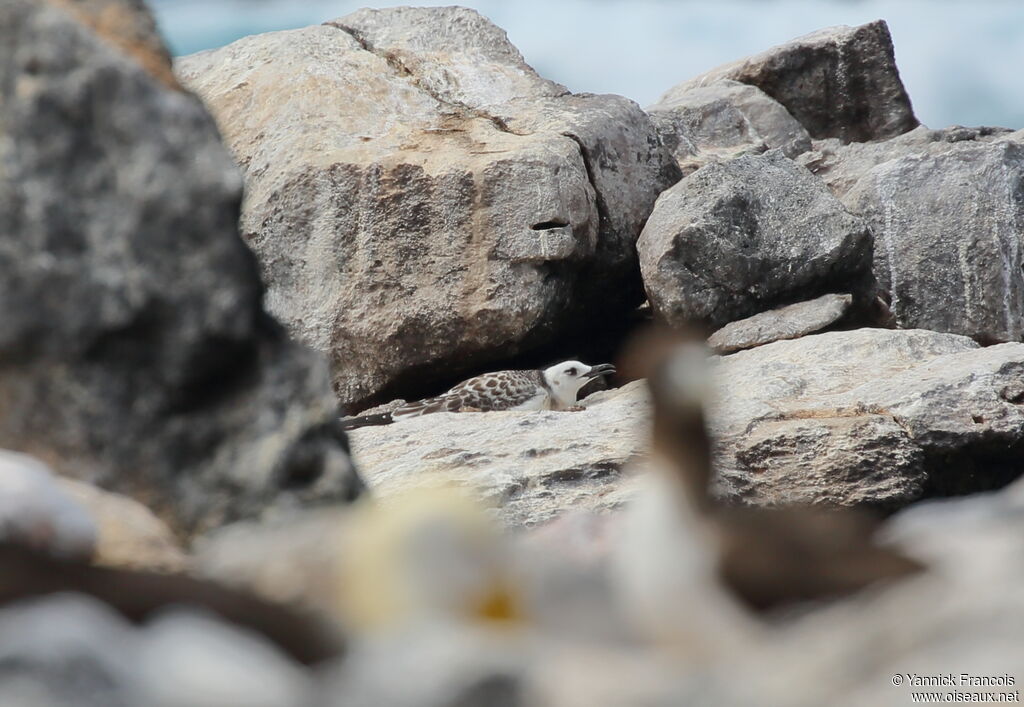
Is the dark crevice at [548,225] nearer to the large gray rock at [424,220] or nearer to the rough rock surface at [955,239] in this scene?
the large gray rock at [424,220]

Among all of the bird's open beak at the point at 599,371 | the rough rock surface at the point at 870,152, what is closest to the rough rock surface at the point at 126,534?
the bird's open beak at the point at 599,371

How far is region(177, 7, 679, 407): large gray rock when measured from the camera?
10.2 meters

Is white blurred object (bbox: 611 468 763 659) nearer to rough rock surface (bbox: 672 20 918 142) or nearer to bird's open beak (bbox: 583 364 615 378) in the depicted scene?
bird's open beak (bbox: 583 364 615 378)

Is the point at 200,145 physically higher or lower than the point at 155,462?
higher

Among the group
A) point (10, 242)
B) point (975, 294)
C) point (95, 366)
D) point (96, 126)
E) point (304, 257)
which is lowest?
point (975, 294)

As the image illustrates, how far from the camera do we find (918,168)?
443 inches

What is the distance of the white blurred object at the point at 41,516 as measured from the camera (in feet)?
8.38

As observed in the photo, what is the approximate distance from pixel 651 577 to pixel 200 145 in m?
1.62

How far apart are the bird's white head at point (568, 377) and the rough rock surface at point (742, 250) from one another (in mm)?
785

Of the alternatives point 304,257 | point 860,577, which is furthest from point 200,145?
point 304,257

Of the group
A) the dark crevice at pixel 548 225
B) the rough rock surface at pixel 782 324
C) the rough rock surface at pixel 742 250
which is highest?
the dark crevice at pixel 548 225

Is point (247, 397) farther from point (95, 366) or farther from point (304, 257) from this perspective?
point (304, 257)

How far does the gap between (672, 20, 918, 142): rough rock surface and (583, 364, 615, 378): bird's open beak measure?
650cm

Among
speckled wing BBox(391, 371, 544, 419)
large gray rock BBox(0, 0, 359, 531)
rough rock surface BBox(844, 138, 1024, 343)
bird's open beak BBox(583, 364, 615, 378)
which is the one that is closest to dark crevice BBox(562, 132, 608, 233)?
bird's open beak BBox(583, 364, 615, 378)
